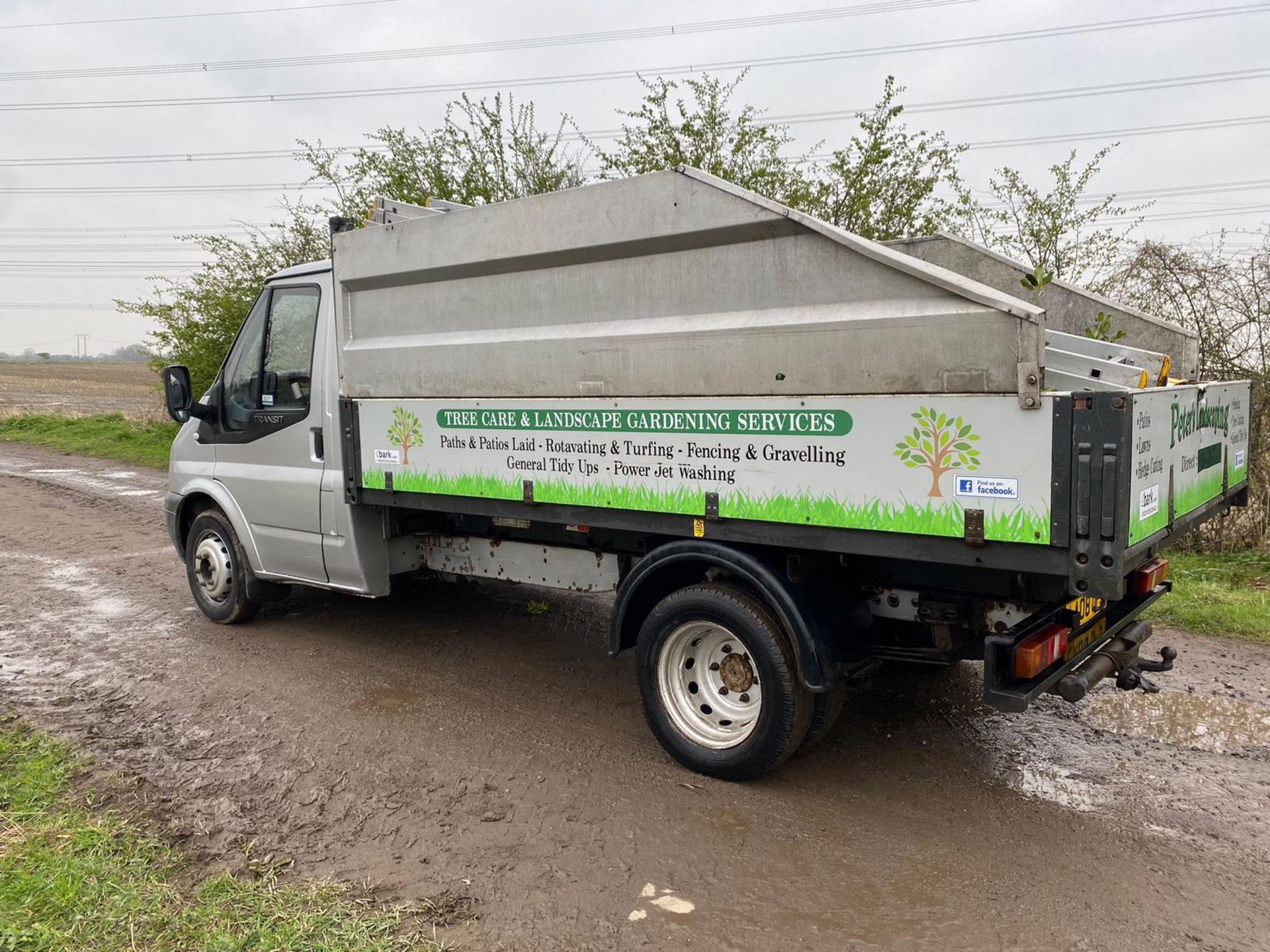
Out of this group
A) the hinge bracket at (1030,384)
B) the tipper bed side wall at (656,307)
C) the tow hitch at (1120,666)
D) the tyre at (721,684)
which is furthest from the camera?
the tyre at (721,684)

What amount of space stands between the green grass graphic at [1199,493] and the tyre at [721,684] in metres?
1.61

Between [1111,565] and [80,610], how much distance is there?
7049 millimetres

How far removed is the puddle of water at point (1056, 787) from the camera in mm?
3717

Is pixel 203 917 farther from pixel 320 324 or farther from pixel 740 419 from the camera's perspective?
pixel 320 324

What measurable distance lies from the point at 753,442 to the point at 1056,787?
1.97m

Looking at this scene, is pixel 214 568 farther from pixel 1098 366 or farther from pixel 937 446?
pixel 1098 366

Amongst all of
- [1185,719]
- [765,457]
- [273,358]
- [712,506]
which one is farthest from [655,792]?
[273,358]

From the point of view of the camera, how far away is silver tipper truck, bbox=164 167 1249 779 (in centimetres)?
309

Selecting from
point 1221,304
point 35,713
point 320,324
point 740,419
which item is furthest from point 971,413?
point 1221,304

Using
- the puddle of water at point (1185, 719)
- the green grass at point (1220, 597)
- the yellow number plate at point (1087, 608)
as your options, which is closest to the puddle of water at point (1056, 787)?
the puddle of water at point (1185, 719)

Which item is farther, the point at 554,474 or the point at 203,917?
the point at 554,474

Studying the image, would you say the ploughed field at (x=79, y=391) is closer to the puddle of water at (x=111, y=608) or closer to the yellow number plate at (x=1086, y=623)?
the puddle of water at (x=111, y=608)

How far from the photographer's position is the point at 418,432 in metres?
4.91

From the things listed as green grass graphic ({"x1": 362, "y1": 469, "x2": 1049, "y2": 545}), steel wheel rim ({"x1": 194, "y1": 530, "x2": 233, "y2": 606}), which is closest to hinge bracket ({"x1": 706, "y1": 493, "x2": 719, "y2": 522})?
green grass graphic ({"x1": 362, "y1": 469, "x2": 1049, "y2": 545})
